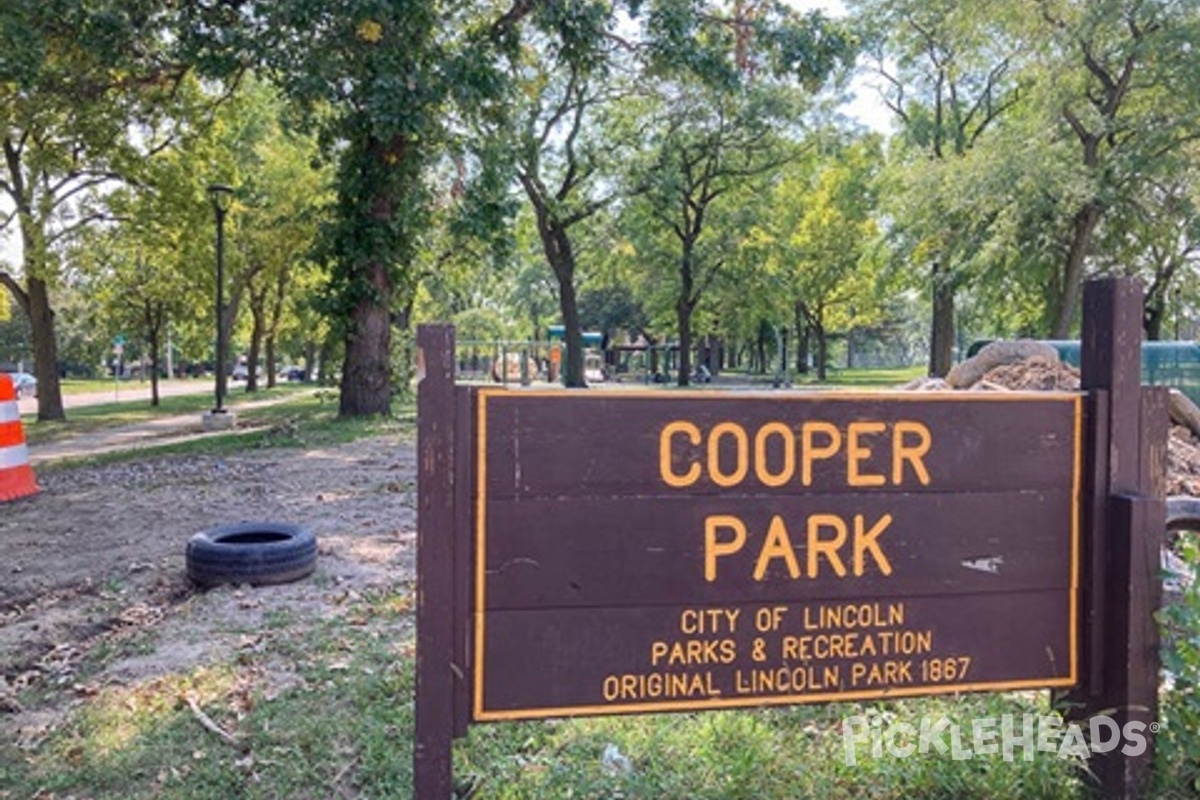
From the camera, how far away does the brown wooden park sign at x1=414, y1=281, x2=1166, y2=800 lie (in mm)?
2309

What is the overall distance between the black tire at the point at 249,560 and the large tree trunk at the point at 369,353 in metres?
10.3

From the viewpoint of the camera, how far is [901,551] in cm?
256

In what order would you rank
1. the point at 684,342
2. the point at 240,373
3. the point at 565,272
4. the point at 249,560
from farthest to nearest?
the point at 240,373 < the point at 684,342 < the point at 565,272 < the point at 249,560

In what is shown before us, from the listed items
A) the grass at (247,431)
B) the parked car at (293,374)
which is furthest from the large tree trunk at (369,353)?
the parked car at (293,374)

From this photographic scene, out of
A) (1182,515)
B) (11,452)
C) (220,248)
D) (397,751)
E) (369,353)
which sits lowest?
(397,751)

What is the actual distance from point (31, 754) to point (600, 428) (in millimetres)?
2313

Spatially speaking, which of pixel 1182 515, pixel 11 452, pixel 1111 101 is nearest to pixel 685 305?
pixel 1111 101

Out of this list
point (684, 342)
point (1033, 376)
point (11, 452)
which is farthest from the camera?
point (684, 342)

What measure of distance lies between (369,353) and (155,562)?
32.9 ft

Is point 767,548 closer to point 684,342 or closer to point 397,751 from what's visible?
point 397,751

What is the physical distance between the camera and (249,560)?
493 centimetres

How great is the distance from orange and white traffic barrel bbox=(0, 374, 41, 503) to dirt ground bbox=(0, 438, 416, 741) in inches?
10.9

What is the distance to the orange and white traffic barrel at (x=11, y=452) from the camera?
7855 millimetres

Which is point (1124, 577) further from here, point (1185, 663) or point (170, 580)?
point (170, 580)
